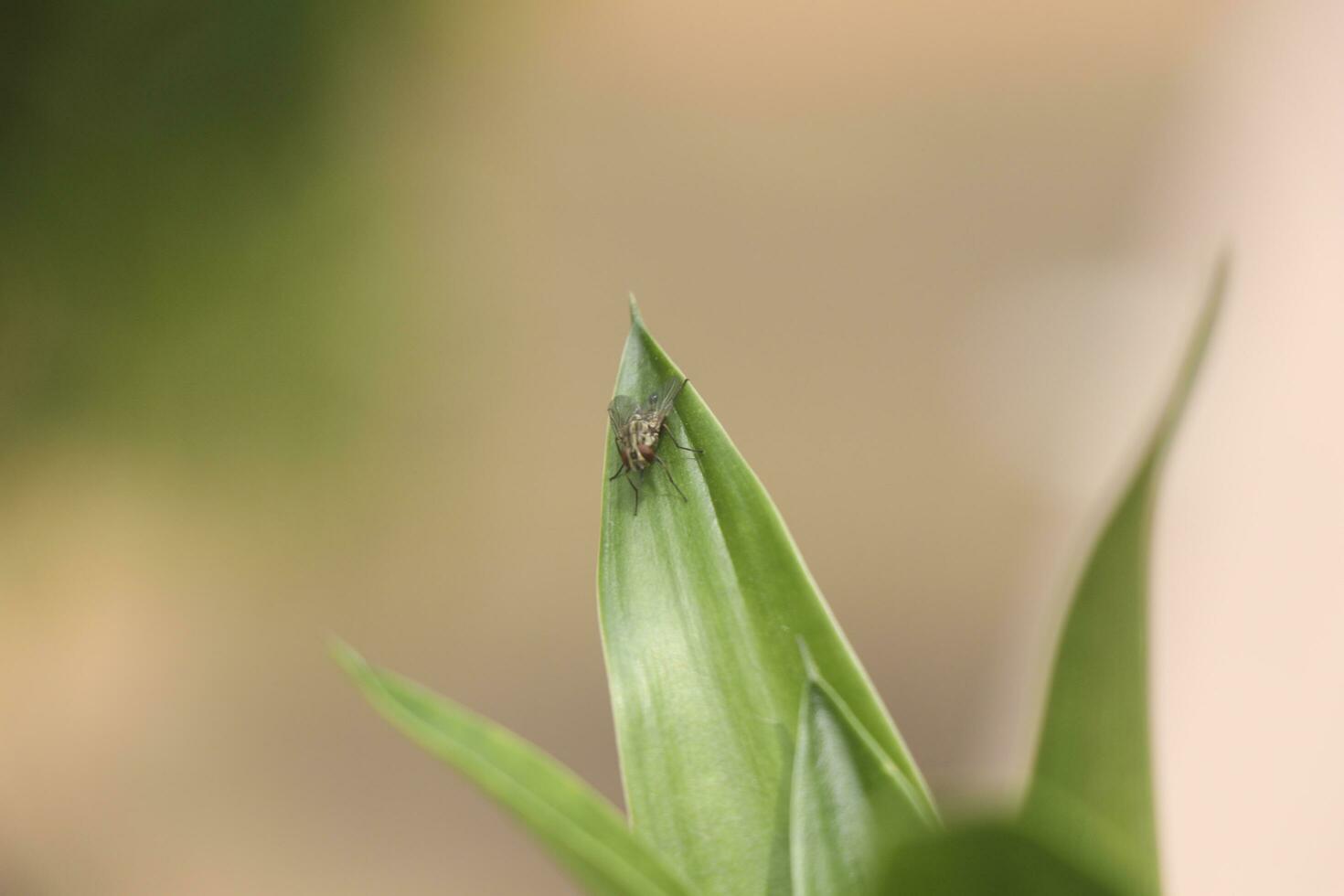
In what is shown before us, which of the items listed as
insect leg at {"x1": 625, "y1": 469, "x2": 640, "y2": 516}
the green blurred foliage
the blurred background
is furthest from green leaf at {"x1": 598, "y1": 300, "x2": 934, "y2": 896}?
the green blurred foliage

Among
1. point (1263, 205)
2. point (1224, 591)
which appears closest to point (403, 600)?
point (1224, 591)

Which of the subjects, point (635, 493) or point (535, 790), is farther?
point (635, 493)

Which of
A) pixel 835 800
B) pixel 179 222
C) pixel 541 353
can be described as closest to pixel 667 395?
pixel 835 800

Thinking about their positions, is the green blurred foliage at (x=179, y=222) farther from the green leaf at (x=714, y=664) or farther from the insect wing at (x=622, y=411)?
the green leaf at (x=714, y=664)

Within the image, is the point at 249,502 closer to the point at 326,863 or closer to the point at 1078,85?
the point at 326,863

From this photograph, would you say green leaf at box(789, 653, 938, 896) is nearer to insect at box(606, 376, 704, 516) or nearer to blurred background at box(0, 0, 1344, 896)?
insect at box(606, 376, 704, 516)

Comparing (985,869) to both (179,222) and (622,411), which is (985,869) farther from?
(179,222)
